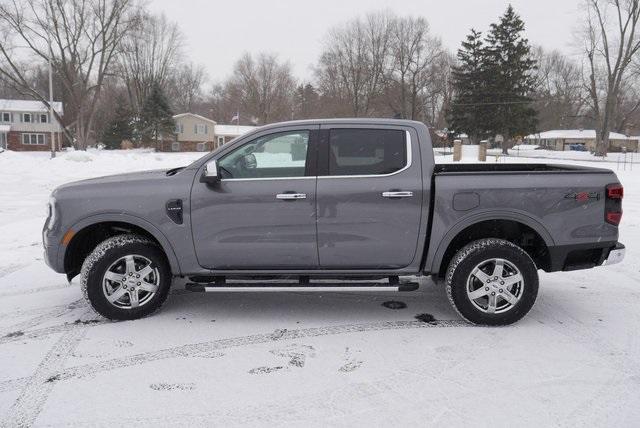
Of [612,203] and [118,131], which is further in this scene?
[118,131]

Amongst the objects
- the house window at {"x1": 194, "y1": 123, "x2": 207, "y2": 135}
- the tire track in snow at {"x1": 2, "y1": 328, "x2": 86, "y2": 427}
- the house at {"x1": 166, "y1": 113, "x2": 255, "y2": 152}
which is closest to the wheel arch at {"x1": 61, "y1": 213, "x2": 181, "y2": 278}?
the tire track in snow at {"x1": 2, "y1": 328, "x2": 86, "y2": 427}

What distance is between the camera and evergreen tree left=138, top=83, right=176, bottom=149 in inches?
2288

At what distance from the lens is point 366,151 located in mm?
4641

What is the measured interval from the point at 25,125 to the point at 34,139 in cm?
189

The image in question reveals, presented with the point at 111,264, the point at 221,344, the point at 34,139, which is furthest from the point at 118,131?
the point at 221,344

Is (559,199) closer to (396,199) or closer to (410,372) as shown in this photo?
(396,199)

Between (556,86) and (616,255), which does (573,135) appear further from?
(616,255)

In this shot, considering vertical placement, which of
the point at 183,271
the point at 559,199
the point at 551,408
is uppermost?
the point at 559,199

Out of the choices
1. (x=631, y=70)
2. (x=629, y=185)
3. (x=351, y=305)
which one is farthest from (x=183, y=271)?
(x=631, y=70)

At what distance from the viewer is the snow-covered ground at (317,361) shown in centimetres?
316

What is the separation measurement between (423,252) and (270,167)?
1.56 meters

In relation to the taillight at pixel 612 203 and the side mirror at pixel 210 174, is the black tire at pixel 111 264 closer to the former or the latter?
the side mirror at pixel 210 174

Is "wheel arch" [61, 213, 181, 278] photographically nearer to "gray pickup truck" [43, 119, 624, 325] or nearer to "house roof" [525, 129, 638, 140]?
"gray pickup truck" [43, 119, 624, 325]

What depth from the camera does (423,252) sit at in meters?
4.60
